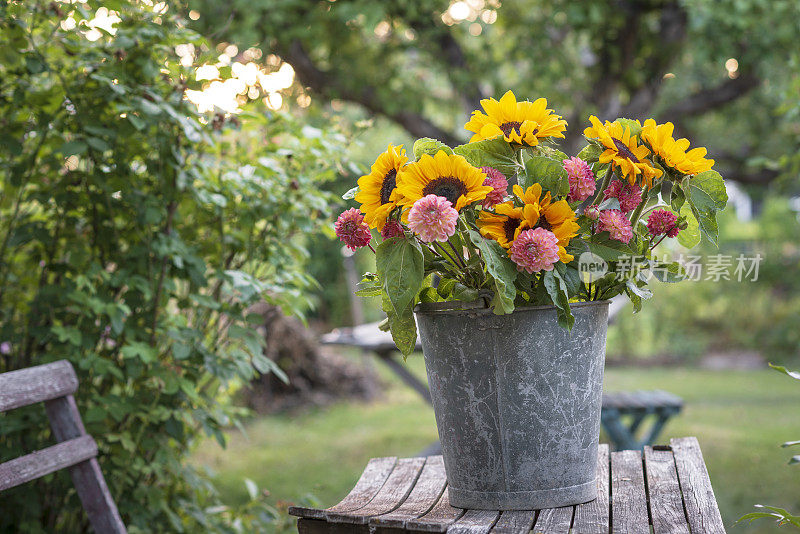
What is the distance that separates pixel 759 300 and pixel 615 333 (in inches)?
61.7

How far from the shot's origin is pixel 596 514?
1264mm

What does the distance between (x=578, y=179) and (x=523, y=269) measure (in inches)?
7.2

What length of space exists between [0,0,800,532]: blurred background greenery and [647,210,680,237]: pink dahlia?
3.50 ft

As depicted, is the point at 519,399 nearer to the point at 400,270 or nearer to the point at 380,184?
the point at 400,270

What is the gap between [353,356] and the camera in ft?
27.5

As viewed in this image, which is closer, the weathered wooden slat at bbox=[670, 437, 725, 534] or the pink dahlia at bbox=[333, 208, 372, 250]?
the weathered wooden slat at bbox=[670, 437, 725, 534]

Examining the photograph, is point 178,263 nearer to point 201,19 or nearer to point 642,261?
point 642,261

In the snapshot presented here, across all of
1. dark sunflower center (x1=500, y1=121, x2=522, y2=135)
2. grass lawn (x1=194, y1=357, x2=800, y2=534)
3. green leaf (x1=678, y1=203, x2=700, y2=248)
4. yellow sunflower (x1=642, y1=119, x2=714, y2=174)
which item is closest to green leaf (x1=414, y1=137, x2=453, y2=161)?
dark sunflower center (x1=500, y1=121, x2=522, y2=135)

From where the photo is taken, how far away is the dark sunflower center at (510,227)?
1211mm

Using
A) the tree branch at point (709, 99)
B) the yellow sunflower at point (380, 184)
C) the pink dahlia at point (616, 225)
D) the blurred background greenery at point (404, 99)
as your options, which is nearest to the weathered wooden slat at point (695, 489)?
the pink dahlia at point (616, 225)

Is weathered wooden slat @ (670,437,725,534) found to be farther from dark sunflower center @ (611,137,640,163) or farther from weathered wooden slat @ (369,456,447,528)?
dark sunflower center @ (611,137,640,163)

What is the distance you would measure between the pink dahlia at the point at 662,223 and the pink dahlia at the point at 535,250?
251mm

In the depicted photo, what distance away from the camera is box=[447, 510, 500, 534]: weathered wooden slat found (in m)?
1.18

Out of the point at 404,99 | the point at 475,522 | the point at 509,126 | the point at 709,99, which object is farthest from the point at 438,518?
the point at 709,99
